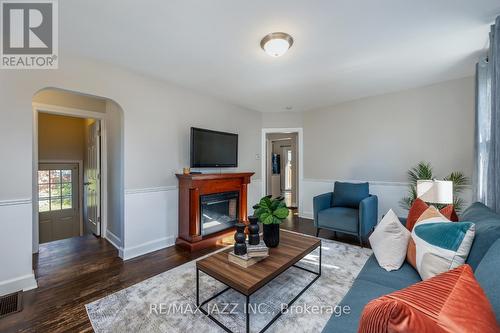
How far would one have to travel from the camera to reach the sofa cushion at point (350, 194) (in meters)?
3.42

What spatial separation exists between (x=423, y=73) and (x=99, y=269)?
15.6ft

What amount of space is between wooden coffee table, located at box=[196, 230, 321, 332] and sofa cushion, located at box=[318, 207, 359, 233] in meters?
1.14

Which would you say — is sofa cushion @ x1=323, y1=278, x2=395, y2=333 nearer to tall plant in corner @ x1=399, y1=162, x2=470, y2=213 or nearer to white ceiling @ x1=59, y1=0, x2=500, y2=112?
white ceiling @ x1=59, y1=0, x2=500, y2=112

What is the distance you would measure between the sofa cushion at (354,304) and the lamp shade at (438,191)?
1.44 meters

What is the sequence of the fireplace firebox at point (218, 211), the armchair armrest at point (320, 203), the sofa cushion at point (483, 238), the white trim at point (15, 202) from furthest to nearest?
the armchair armrest at point (320, 203) → the fireplace firebox at point (218, 211) → the white trim at point (15, 202) → the sofa cushion at point (483, 238)

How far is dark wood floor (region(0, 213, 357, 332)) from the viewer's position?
164 centimetres

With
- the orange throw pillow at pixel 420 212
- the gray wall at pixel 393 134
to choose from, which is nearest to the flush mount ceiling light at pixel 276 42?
the orange throw pillow at pixel 420 212

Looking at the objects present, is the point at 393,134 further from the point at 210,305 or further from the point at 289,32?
the point at 210,305

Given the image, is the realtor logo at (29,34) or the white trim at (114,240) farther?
the white trim at (114,240)

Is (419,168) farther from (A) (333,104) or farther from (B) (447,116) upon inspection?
(A) (333,104)

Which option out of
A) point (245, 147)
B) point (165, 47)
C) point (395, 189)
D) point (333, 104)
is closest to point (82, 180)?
point (245, 147)

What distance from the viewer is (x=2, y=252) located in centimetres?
194

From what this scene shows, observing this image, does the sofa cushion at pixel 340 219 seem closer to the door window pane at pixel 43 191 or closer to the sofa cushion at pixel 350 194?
the sofa cushion at pixel 350 194

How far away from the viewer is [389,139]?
370 centimetres
